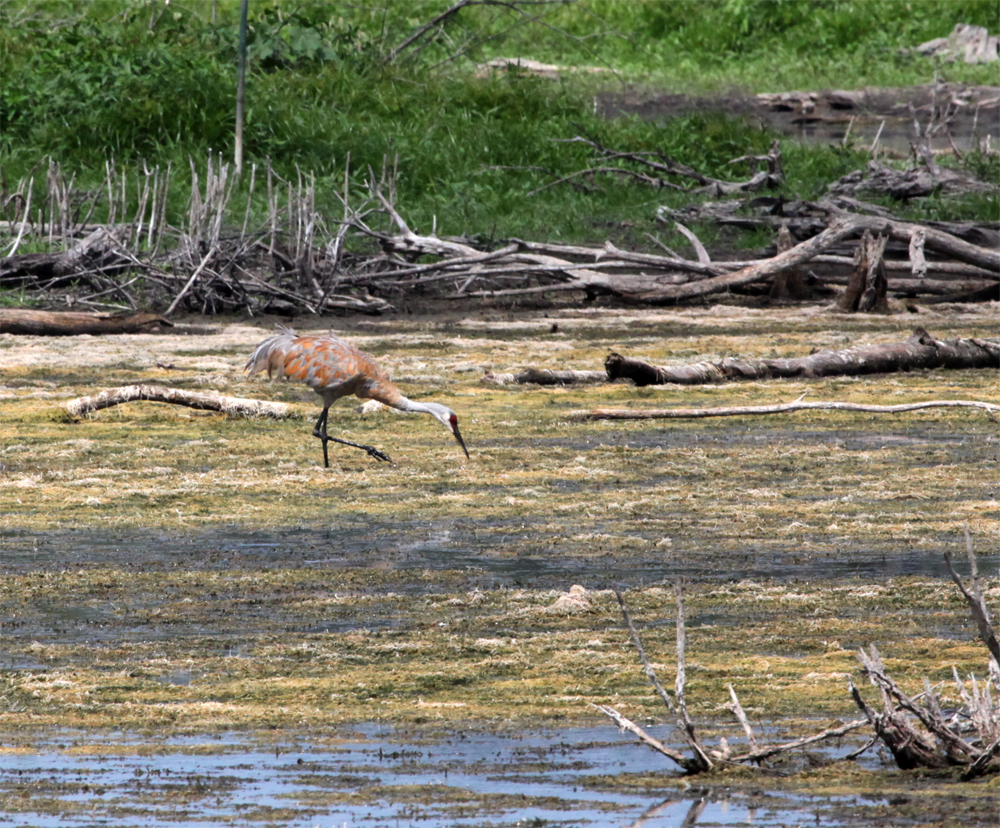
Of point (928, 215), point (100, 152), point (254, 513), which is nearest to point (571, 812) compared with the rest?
point (254, 513)

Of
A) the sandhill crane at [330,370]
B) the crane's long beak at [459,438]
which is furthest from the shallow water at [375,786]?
the sandhill crane at [330,370]

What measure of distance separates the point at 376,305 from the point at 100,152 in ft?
19.6

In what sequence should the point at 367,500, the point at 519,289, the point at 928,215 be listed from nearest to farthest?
the point at 367,500, the point at 519,289, the point at 928,215

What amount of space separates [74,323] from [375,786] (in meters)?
10.3

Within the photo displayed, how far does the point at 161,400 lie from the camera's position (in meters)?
10.6

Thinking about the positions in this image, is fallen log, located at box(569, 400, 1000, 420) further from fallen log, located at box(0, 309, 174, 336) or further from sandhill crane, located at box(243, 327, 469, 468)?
fallen log, located at box(0, 309, 174, 336)

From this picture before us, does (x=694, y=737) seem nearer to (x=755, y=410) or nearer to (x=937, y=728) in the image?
(x=937, y=728)

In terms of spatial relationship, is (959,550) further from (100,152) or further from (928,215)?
(100,152)

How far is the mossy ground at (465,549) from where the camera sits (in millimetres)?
5316

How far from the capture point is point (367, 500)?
8.66 m

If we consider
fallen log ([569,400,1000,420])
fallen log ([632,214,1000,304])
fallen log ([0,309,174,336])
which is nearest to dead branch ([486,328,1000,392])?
fallen log ([569,400,1000,420])

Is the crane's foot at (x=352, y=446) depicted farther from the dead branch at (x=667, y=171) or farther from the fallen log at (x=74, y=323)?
the dead branch at (x=667, y=171)

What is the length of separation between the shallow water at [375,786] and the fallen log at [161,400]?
592 cm

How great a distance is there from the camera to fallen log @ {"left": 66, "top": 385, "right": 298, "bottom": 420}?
10.6m
